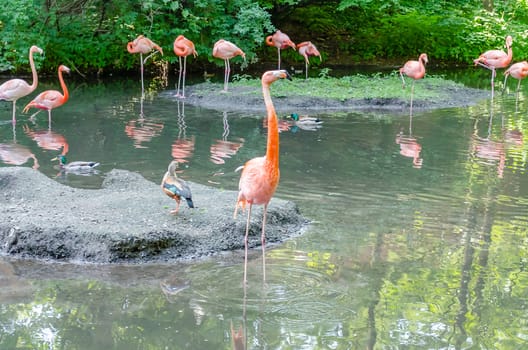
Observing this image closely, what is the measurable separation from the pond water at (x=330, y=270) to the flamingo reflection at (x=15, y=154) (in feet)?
0.13

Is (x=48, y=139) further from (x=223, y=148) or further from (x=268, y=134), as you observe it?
(x=268, y=134)

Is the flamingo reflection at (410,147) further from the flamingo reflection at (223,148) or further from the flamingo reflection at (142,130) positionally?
the flamingo reflection at (142,130)

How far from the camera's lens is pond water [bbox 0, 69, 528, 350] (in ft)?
16.4

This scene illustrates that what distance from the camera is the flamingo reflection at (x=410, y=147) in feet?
34.1

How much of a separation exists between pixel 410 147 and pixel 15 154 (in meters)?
5.76

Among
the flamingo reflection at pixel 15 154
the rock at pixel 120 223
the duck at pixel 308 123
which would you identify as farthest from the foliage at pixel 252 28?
the rock at pixel 120 223

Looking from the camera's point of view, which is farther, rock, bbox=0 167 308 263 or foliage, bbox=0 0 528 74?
foliage, bbox=0 0 528 74

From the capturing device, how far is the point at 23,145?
448 inches

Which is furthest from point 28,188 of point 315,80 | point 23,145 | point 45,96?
point 315,80

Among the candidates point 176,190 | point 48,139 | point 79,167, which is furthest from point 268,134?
point 48,139

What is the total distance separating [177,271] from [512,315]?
2.59 m

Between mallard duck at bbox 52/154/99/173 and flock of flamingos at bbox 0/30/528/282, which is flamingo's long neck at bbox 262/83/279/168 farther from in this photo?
mallard duck at bbox 52/154/99/173

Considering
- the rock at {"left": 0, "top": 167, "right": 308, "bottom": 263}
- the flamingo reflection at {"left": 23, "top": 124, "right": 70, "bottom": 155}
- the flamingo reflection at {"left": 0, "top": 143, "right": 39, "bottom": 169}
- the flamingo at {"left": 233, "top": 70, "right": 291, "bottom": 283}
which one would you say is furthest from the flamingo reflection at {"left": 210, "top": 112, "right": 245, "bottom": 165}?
the flamingo at {"left": 233, "top": 70, "right": 291, "bottom": 283}

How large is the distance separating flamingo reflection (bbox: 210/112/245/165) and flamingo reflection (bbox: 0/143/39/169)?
8.01ft
